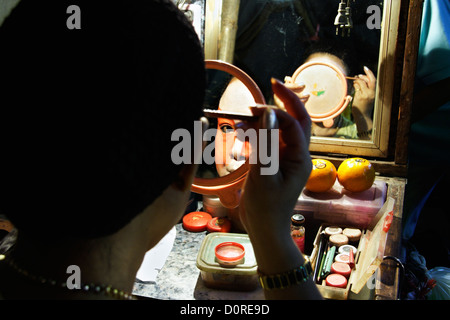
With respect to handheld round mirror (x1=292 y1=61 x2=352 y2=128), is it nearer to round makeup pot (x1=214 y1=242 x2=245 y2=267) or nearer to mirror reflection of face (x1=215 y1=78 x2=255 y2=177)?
mirror reflection of face (x1=215 y1=78 x2=255 y2=177)

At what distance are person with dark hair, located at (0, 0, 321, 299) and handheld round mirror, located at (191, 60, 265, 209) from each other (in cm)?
51

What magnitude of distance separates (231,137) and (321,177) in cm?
56

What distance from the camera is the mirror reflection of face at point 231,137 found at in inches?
50.4

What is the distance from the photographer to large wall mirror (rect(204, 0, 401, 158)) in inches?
69.1

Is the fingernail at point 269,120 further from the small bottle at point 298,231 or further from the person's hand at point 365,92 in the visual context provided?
the person's hand at point 365,92

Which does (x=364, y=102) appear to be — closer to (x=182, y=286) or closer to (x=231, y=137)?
(x=231, y=137)

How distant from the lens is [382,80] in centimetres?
176

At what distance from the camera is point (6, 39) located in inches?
21.5

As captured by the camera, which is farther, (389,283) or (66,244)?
(389,283)

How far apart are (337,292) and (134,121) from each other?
1020mm
